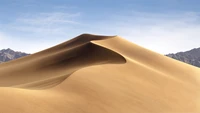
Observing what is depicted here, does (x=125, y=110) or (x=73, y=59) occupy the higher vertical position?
(x=73, y=59)

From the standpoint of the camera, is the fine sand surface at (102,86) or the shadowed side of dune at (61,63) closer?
the fine sand surface at (102,86)

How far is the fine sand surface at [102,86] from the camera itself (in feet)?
54.3

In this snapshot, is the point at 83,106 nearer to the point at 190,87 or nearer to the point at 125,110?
the point at 125,110

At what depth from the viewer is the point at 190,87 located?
3084 centimetres

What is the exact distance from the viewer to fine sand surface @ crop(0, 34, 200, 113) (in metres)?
16.6

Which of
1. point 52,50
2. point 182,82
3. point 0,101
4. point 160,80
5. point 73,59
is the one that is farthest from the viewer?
point 52,50

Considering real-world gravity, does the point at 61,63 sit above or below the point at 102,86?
above

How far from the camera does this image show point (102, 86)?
2230 centimetres

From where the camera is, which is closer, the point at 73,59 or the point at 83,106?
the point at 83,106

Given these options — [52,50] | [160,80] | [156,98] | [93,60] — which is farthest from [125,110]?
[52,50]

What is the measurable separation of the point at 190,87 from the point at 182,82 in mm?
1205

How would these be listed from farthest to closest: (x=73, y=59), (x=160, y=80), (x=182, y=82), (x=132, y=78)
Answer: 1. (x=73, y=59)
2. (x=182, y=82)
3. (x=160, y=80)
4. (x=132, y=78)

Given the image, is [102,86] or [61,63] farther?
[61,63]

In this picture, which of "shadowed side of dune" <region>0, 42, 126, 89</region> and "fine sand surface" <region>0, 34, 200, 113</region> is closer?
"fine sand surface" <region>0, 34, 200, 113</region>
